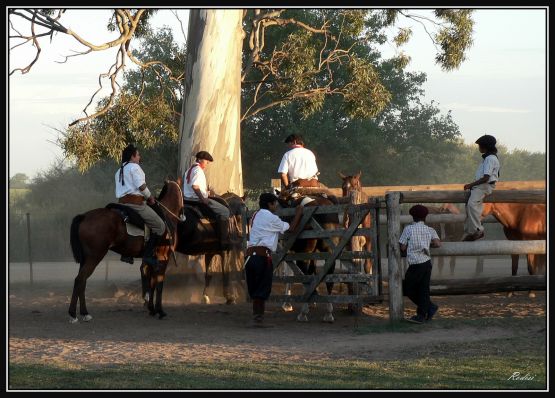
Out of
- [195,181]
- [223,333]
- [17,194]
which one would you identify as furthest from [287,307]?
[17,194]

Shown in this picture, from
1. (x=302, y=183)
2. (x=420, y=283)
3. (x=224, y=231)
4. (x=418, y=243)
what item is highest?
(x=302, y=183)

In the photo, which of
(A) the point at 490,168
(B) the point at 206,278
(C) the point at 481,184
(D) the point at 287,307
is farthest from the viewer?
(B) the point at 206,278

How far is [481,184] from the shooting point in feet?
49.4

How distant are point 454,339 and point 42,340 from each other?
211 inches

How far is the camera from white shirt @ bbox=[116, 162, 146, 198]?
16.2m

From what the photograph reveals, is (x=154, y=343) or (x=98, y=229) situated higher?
(x=98, y=229)

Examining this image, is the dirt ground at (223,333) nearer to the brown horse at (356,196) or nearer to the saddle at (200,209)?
the brown horse at (356,196)

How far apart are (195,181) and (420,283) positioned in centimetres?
510

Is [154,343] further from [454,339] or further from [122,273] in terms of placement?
[122,273]

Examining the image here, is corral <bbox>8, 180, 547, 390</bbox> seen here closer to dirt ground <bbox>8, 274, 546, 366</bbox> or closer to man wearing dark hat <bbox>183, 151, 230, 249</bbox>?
dirt ground <bbox>8, 274, 546, 366</bbox>

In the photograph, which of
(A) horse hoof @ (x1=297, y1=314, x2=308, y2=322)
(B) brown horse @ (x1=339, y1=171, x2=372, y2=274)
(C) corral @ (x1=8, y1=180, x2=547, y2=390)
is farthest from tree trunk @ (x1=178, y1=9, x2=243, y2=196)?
(A) horse hoof @ (x1=297, y1=314, x2=308, y2=322)

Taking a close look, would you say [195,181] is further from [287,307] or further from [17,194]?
[17,194]

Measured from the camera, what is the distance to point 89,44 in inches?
926

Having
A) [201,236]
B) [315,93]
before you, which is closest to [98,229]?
[201,236]
